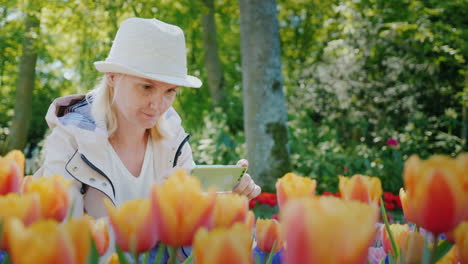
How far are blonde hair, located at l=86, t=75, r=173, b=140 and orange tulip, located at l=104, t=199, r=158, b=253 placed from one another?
1757 millimetres

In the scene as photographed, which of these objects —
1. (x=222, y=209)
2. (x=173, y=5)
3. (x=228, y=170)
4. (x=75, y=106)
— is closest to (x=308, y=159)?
(x=173, y=5)

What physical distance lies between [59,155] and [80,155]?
9 centimetres

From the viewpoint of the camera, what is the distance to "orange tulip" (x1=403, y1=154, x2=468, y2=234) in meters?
0.54

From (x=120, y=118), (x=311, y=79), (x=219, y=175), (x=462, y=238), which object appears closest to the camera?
(x=462, y=238)

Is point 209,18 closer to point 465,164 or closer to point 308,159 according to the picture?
point 308,159

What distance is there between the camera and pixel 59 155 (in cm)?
208

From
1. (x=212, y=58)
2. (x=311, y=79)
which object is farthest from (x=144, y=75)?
(x=311, y=79)

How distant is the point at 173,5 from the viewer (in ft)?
28.5

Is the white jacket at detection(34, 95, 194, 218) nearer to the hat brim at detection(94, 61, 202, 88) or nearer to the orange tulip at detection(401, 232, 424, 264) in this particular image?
the hat brim at detection(94, 61, 202, 88)

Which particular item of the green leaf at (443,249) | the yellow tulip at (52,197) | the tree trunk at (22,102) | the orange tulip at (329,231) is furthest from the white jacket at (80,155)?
the tree trunk at (22,102)

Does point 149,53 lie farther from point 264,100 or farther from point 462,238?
point 264,100

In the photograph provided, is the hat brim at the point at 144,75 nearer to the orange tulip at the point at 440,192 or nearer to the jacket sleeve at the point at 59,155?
the jacket sleeve at the point at 59,155

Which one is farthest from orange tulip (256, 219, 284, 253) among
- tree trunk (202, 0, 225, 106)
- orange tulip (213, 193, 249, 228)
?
tree trunk (202, 0, 225, 106)

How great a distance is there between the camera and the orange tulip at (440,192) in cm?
54
